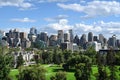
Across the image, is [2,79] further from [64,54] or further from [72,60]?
[64,54]

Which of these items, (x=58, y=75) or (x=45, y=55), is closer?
(x=58, y=75)

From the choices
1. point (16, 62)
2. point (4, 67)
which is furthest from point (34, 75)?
point (16, 62)

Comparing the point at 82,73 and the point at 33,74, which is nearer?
the point at 33,74

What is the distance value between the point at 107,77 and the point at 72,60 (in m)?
39.8

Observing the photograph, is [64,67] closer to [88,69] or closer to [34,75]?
[88,69]

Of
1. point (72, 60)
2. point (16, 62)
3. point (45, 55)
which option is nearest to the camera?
point (72, 60)

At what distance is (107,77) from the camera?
5375 cm

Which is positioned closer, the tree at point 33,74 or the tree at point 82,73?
the tree at point 33,74

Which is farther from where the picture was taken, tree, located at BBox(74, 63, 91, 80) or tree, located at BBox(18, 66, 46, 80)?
tree, located at BBox(74, 63, 91, 80)

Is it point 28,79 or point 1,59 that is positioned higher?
point 1,59

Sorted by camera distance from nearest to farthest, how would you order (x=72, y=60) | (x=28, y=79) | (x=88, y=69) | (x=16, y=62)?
(x=28, y=79) → (x=88, y=69) → (x=72, y=60) → (x=16, y=62)

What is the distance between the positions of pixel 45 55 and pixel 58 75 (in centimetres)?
8196

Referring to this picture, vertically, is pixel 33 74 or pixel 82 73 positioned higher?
pixel 33 74

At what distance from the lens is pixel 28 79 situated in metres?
54.5
